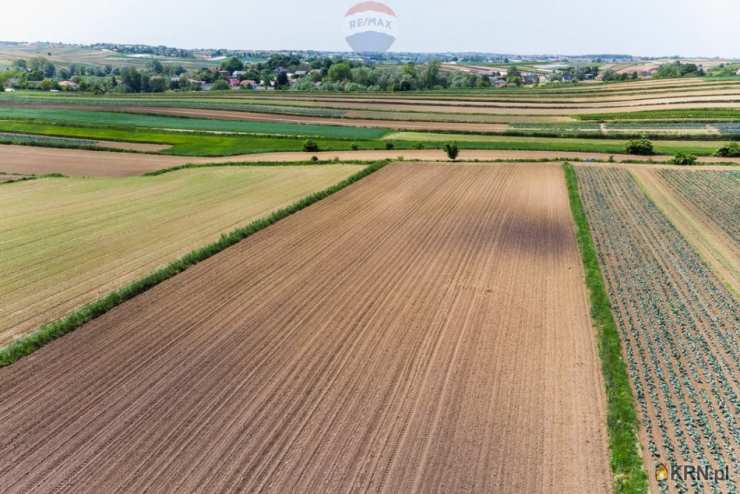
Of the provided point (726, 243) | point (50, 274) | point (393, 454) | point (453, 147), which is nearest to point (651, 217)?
point (726, 243)

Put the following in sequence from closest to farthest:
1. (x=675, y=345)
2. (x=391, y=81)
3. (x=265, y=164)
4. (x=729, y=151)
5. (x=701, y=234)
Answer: (x=675, y=345) < (x=701, y=234) < (x=265, y=164) < (x=729, y=151) < (x=391, y=81)

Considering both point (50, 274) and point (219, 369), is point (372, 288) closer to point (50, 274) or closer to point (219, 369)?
point (219, 369)

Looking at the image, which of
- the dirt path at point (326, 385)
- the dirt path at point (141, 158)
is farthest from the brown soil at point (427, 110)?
the dirt path at point (326, 385)

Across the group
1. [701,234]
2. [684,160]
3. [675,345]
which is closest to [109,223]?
[675,345]

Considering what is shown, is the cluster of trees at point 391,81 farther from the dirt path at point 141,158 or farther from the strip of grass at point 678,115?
the dirt path at point 141,158

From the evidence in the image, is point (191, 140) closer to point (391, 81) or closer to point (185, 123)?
point (185, 123)

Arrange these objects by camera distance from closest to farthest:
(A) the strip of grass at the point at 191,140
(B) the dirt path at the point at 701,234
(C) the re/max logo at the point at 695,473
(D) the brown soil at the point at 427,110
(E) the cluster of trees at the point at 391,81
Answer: (C) the re/max logo at the point at 695,473 < (B) the dirt path at the point at 701,234 < (A) the strip of grass at the point at 191,140 < (D) the brown soil at the point at 427,110 < (E) the cluster of trees at the point at 391,81
